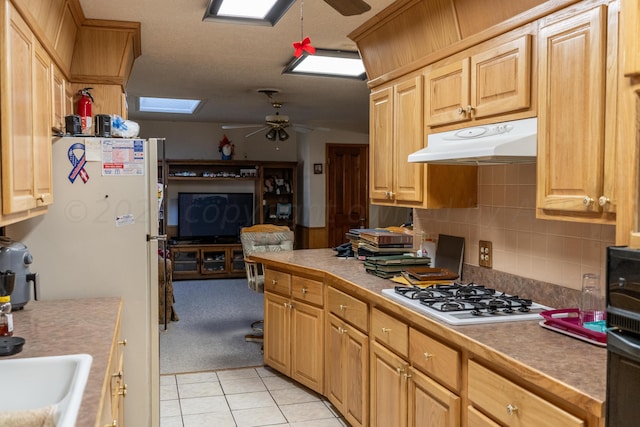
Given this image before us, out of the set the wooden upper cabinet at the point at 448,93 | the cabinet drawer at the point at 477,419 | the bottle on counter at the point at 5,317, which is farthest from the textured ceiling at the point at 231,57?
the cabinet drawer at the point at 477,419

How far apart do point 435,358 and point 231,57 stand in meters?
3.04

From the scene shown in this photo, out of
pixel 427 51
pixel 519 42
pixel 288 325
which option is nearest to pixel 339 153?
pixel 288 325

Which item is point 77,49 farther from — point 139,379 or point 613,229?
point 613,229

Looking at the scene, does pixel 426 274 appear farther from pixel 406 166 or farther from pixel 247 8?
pixel 247 8

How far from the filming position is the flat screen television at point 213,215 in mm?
8570

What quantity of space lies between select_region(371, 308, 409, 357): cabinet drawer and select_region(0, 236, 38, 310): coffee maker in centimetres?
163

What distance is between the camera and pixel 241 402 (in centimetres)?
359

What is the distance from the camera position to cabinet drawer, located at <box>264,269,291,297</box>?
385 centimetres

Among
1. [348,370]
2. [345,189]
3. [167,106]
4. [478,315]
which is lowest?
[348,370]

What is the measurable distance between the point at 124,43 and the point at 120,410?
2.35 metres

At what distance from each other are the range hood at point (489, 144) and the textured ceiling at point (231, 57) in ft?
3.36

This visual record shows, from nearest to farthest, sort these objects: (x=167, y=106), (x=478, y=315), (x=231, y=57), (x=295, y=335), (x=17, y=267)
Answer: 1. (x=478, y=315)
2. (x=17, y=267)
3. (x=295, y=335)
4. (x=231, y=57)
5. (x=167, y=106)

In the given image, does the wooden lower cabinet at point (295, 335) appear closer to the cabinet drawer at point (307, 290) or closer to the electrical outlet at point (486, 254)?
the cabinet drawer at point (307, 290)

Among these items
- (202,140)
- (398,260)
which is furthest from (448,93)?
(202,140)
